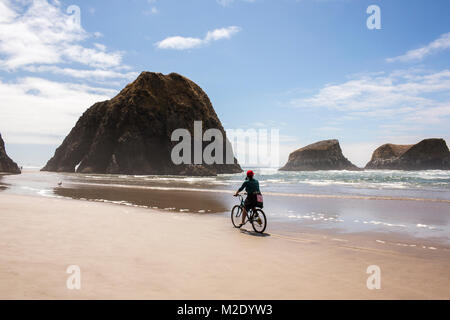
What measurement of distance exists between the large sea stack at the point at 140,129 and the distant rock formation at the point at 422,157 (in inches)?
4215

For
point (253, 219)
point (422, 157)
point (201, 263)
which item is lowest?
point (201, 263)

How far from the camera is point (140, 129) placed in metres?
92.2

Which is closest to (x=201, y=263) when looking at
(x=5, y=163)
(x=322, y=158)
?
(x=5, y=163)

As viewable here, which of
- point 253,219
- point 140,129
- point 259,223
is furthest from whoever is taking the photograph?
point 140,129

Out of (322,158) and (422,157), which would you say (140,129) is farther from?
(422,157)

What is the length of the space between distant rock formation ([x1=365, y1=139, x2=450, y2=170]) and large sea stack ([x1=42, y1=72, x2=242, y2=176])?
107 meters

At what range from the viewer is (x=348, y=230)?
35.1ft

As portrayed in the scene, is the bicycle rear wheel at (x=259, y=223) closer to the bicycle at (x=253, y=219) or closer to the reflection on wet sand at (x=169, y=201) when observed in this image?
the bicycle at (x=253, y=219)

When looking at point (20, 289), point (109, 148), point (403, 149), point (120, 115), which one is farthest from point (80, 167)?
point (403, 149)

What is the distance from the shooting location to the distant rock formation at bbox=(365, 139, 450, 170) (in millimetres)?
152113

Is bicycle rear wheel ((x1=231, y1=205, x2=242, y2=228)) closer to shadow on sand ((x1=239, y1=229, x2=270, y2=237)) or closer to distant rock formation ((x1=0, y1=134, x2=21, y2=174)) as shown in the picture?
shadow on sand ((x1=239, y1=229, x2=270, y2=237))

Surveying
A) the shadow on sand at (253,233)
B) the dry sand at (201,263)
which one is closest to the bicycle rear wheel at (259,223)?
the shadow on sand at (253,233)

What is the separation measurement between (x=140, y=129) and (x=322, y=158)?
129 m
